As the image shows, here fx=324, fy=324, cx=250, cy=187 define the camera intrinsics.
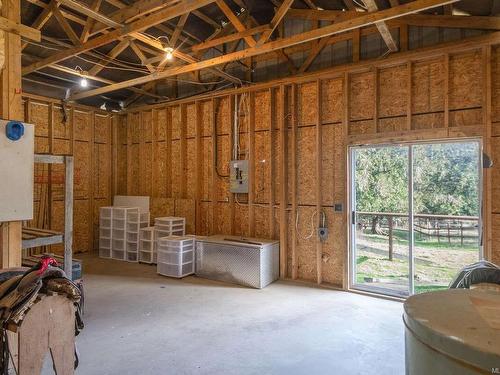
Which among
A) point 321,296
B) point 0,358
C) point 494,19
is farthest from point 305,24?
point 0,358

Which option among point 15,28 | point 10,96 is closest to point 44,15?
point 15,28

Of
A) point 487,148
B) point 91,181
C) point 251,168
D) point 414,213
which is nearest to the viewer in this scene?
point 487,148

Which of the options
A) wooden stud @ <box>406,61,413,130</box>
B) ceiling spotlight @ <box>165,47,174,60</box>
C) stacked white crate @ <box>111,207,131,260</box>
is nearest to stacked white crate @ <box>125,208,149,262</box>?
stacked white crate @ <box>111,207,131,260</box>

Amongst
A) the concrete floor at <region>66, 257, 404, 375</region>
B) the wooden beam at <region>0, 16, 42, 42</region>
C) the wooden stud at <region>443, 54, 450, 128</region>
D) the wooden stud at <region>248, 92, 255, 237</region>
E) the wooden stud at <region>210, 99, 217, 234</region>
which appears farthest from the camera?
the wooden stud at <region>210, 99, 217, 234</region>

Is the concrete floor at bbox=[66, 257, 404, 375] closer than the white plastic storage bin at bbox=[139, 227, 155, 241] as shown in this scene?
Yes

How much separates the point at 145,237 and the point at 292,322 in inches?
154

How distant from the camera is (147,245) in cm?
664

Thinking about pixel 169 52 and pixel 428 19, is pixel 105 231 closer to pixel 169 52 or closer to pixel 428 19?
pixel 169 52

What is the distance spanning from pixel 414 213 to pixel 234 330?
9.59 ft

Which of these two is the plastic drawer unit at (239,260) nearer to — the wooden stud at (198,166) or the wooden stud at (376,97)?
the wooden stud at (198,166)

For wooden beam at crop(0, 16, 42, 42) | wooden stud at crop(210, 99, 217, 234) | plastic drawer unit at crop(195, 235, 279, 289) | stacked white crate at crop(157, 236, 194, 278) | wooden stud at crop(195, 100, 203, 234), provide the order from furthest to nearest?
wooden stud at crop(195, 100, 203, 234) → wooden stud at crop(210, 99, 217, 234) → stacked white crate at crop(157, 236, 194, 278) → plastic drawer unit at crop(195, 235, 279, 289) → wooden beam at crop(0, 16, 42, 42)

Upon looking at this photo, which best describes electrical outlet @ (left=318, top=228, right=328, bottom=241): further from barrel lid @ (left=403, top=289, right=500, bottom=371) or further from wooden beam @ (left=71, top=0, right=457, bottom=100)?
Result: barrel lid @ (left=403, top=289, right=500, bottom=371)

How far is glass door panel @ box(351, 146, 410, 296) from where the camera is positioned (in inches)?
197

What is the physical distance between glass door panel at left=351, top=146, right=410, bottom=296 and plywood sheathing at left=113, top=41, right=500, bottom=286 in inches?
9.5
